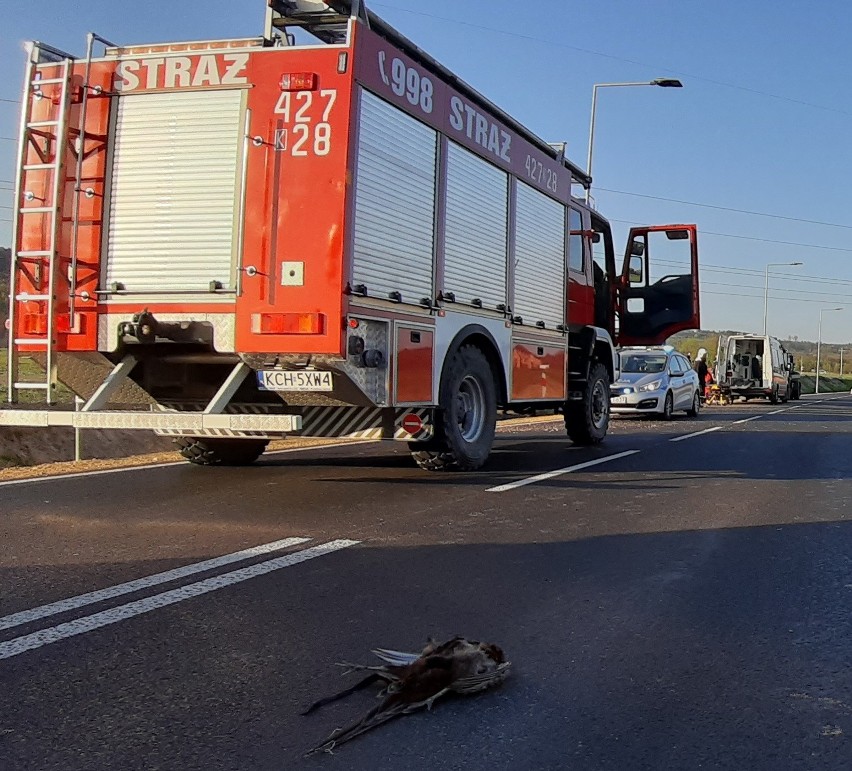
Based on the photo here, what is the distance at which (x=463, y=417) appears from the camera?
9.41 metres

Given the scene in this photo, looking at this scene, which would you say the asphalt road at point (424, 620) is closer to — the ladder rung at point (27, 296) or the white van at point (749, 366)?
the ladder rung at point (27, 296)

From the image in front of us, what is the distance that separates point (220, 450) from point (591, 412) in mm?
5298

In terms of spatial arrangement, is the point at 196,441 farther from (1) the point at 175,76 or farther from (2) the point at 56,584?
(2) the point at 56,584

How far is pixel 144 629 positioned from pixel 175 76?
16.5 feet

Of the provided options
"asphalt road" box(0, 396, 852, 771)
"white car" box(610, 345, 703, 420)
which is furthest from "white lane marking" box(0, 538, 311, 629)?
"white car" box(610, 345, 703, 420)

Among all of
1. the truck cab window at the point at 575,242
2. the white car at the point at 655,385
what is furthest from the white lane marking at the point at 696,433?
the truck cab window at the point at 575,242

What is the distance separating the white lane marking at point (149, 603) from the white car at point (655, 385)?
614 inches

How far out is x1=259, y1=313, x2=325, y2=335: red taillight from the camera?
708 centimetres

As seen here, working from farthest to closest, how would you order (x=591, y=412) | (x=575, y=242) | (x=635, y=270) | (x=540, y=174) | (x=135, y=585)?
(x=635, y=270), (x=591, y=412), (x=575, y=242), (x=540, y=174), (x=135, y=585)

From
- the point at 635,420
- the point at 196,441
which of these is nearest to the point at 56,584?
the point at 196,441

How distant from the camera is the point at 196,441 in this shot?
9758 millimetres

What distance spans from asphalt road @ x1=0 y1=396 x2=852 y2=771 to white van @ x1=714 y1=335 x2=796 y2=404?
30387 millimetres

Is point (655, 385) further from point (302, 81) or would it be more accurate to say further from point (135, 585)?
point (135, 585)

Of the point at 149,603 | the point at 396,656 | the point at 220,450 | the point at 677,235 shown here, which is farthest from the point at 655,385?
the point at 396,656
